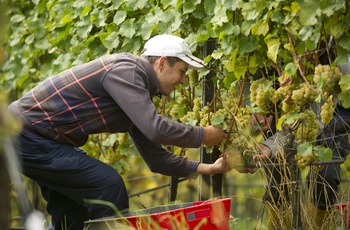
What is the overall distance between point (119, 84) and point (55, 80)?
50cm

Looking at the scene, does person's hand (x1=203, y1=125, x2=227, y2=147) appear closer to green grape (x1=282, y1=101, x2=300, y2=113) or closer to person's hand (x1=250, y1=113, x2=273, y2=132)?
person's hand (x1=250, y1=113, x2=273, y2=132)

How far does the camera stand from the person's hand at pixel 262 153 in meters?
5.08

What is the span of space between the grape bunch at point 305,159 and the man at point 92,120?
0.44 metres

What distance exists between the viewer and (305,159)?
15.7 feet

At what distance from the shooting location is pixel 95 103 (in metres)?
4.89

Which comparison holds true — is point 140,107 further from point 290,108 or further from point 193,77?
point 193,77

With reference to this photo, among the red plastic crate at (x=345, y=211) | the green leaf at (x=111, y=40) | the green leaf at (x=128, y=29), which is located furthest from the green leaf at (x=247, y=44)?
the green leaf at (x=111, y=40)

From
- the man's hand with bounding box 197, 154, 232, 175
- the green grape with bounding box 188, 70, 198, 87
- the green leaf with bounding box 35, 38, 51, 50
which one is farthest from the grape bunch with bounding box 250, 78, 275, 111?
the green leaf with bounding box 35, 38, 51, 50

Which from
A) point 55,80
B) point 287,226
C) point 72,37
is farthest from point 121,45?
point 287,226

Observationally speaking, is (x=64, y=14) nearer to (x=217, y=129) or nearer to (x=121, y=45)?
(x=121, y=45)

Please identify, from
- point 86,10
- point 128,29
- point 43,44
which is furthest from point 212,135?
point 43,44

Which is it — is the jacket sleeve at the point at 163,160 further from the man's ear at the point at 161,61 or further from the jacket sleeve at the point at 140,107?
the man's ear at the point at 161,61

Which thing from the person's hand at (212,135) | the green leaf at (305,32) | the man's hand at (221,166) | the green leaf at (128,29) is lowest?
the man's hand at (221,166)

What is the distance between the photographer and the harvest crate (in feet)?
13.9
